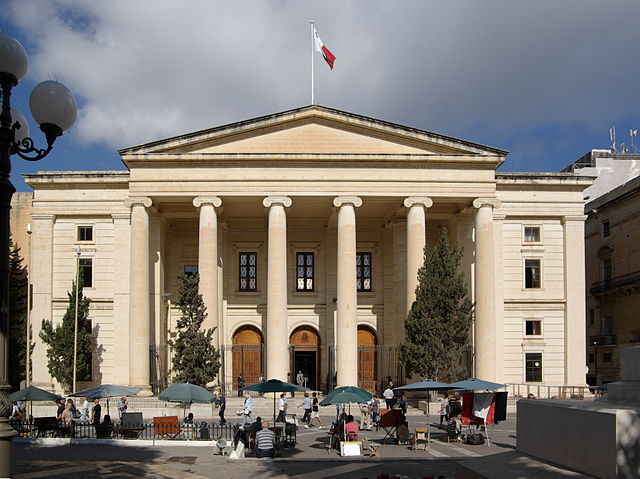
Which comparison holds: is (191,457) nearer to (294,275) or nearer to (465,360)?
Result: (465,360)

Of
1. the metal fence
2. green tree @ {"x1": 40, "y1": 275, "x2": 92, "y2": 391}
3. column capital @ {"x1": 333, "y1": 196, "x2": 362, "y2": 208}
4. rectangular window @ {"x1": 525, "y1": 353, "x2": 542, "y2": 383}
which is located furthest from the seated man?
rectangular window @ {"x1": 525, "y1": 353, "x2": 542, "y2": 383}

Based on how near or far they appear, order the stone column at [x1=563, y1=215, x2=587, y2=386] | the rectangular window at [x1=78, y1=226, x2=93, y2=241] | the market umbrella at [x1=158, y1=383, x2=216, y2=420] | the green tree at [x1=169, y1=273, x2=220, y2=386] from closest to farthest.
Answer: the market umbrella at [x1=158, y1=383, x2=216, y2=420]
the green tree at [x1=169, y1=273, x2=220, y2=386]
the stone column at [x1=563, y1=215, x2=587, y2=386]
the rectangular window at [x1=78, y1=226, x2=93, y2=241]

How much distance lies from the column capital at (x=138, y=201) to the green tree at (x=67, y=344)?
212 inches

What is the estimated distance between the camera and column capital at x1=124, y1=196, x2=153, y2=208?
1609 inches

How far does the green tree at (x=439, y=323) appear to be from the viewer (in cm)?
3697

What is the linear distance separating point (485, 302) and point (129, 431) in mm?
21698

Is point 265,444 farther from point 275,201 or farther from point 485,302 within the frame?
point 485,302

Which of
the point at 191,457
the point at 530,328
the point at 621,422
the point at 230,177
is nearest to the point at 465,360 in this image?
the point at 530,328

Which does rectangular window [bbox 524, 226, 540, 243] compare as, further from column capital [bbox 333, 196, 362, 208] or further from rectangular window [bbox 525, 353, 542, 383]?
column capital [bbox 333, 196, 362, 208]

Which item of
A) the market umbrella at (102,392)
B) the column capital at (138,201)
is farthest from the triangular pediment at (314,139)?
the market umbrella at (102,392)

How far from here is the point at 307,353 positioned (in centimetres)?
4888

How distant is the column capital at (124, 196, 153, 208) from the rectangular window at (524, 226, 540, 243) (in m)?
22.2

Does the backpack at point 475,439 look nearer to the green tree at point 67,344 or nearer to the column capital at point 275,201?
the column capital at point 275,201

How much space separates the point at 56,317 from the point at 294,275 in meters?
14.9
